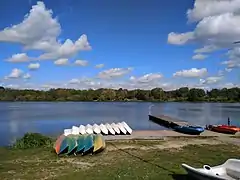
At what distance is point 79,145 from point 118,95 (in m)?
154

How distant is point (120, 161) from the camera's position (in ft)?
45.0

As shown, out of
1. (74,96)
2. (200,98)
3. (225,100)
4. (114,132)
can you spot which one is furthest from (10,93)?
(114,132)

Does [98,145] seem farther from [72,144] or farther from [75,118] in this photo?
[75,118]

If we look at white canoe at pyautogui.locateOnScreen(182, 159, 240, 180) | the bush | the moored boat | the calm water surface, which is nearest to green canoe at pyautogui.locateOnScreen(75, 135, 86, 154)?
the moored boat

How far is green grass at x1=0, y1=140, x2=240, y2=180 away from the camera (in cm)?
1116

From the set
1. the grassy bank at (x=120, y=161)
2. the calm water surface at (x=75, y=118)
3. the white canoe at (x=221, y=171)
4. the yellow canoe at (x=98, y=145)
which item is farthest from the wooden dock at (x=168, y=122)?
the white canoe at (x=221, y=171)

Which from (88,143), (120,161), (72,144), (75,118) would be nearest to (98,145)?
(88,143)

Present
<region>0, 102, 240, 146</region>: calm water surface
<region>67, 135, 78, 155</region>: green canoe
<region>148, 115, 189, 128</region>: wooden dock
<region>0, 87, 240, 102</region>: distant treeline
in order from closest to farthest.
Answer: <region>67, 135, 78, 155</region>: green canoe < <region>0, 102, 240, 146</region>: calm water surface < <region>148, 115, 189, 128</region>: wooden dock < <region>0, 87, 240, 102</region>: distant treeline

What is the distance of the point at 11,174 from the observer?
11328 mm

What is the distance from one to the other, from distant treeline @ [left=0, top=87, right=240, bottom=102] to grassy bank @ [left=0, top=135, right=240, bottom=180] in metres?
140

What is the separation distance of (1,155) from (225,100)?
15376 cm

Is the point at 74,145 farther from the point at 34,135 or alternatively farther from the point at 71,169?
the point at 34,135

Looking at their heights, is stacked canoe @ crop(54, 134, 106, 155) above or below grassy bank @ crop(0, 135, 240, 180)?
above

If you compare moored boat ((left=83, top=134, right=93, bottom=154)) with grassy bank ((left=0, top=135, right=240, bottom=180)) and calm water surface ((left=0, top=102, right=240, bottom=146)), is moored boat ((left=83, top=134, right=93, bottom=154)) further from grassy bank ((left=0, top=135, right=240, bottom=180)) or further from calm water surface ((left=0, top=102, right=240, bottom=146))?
calm water surface ((left=0, top=102, right=240, bottom=146))
